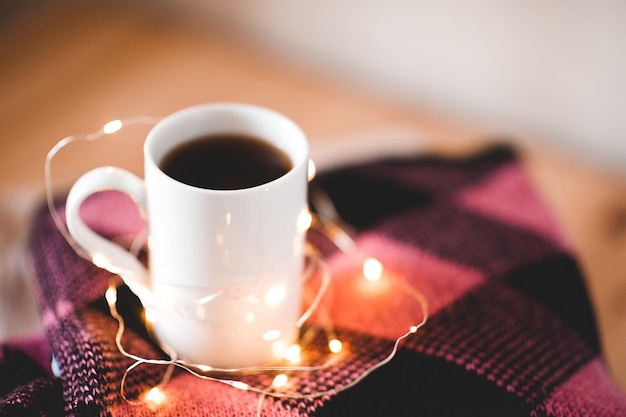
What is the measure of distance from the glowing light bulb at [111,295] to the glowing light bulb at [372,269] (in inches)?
7.8

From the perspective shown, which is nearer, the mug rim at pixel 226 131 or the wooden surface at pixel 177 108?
the mug rim at pixel 226 131

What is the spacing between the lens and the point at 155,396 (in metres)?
0.41

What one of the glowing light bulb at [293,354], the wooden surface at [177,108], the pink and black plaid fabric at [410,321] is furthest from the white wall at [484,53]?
the glowing light bulb at [293,354]

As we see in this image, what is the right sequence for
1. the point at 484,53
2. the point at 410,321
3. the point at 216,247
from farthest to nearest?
1. the point at 484,53
2. the point at 410,321
3. the point at 216,247

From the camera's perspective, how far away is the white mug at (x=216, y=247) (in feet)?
1.21

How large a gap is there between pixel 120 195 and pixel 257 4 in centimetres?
38

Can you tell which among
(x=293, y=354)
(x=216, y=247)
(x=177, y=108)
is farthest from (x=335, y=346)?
(x=177, y=108)

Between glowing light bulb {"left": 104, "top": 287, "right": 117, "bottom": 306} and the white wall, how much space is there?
46 centimetres

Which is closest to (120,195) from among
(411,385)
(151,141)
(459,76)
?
(151,141)

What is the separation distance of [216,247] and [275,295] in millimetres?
58

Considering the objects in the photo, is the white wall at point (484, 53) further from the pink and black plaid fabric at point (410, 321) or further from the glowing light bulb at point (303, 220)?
Result: the glowing light bulb at point (303, 220)

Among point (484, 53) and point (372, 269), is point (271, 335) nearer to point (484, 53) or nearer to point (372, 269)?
point (372, 269)

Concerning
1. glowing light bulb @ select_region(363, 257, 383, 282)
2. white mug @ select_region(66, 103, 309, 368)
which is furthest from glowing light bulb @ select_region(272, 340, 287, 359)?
glowing light bulb @ select_region(363, 257, 383, 282)

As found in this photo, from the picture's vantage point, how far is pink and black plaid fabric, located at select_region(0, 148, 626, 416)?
400 millimetres
